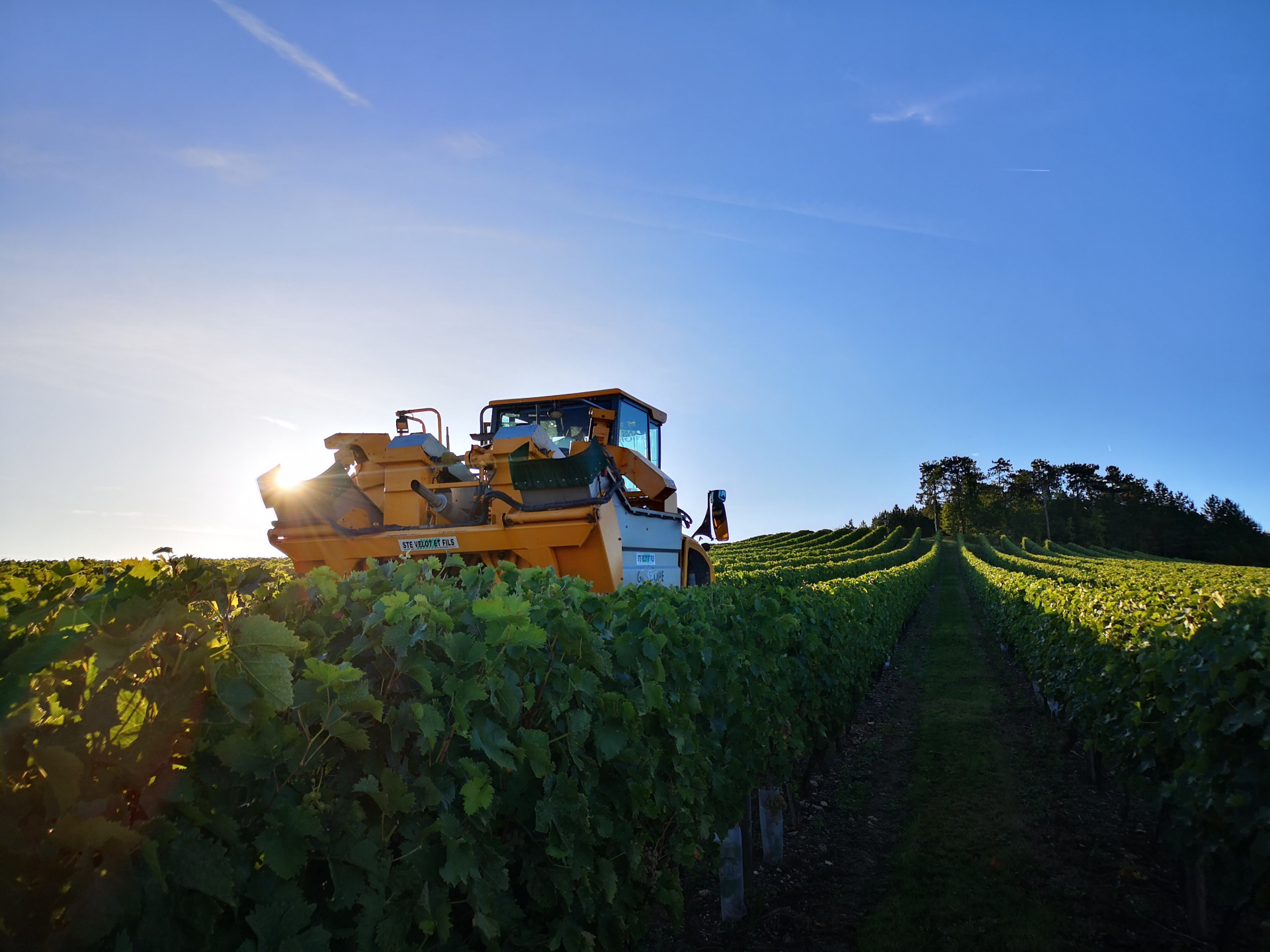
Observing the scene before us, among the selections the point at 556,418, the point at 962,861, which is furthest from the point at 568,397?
the point at 962,861

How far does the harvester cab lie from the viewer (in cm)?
823

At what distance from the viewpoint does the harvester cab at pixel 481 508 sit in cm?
823

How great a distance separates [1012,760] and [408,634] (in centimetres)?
905

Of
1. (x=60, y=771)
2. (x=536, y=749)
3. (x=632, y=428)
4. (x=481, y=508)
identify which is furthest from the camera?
(x=632, y=428)

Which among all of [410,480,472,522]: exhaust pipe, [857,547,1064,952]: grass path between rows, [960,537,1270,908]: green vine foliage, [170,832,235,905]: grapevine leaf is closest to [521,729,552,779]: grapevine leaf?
[170,832,235,905]: grapevine leaf

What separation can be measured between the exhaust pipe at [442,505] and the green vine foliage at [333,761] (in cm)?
458

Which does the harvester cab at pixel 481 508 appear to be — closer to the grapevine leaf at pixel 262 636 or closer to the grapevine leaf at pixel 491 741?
the grapevine leaf at pixel 491 741

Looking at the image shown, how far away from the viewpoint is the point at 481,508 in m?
8.97

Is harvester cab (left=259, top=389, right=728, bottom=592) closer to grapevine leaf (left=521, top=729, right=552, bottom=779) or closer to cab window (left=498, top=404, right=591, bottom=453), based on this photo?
cab window (left=498, top=404, right=591, bottom=453)

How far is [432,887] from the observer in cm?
259

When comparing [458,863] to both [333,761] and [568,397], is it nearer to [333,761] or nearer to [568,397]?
[333,761]

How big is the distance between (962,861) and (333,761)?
5780 mm

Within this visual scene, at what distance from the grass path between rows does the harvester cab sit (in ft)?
12.3

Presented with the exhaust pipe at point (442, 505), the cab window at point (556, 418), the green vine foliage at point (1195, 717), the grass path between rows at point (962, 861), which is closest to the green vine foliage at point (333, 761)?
the grass path between rows at point (962, 861)
